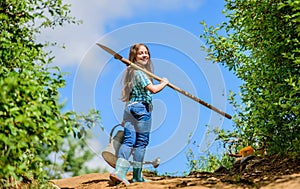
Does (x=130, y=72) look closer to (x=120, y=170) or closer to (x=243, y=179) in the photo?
(x=120, y=170)

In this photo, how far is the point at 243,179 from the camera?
19.3 ft

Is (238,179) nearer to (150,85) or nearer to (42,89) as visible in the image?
(150,85)

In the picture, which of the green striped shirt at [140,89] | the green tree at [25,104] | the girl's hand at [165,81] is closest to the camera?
the green tree at [25,104]

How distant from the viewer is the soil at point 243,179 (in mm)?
5514

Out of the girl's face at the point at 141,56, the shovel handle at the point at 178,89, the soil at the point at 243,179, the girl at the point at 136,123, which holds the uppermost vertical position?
the girl's face at the point at 141,56

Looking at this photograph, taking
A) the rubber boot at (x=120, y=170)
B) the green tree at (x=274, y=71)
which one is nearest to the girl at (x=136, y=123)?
the rubber boot at (x=120, y=170)

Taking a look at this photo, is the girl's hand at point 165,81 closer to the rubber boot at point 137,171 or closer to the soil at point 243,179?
the rubber boot at point 137,171

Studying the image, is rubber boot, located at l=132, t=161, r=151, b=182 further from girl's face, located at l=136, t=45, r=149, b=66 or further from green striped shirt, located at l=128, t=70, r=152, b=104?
girl's face, located at l=136, t=45, r=149, b=66

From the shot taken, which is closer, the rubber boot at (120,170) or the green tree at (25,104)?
the green tree at (25,104)

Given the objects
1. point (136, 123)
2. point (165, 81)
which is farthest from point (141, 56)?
point (136, 123)

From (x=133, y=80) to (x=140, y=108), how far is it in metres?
0.45

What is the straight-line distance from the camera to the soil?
18.1 feet

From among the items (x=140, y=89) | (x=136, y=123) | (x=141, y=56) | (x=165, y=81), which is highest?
(x=141, y=56)

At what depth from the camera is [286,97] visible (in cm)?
696
